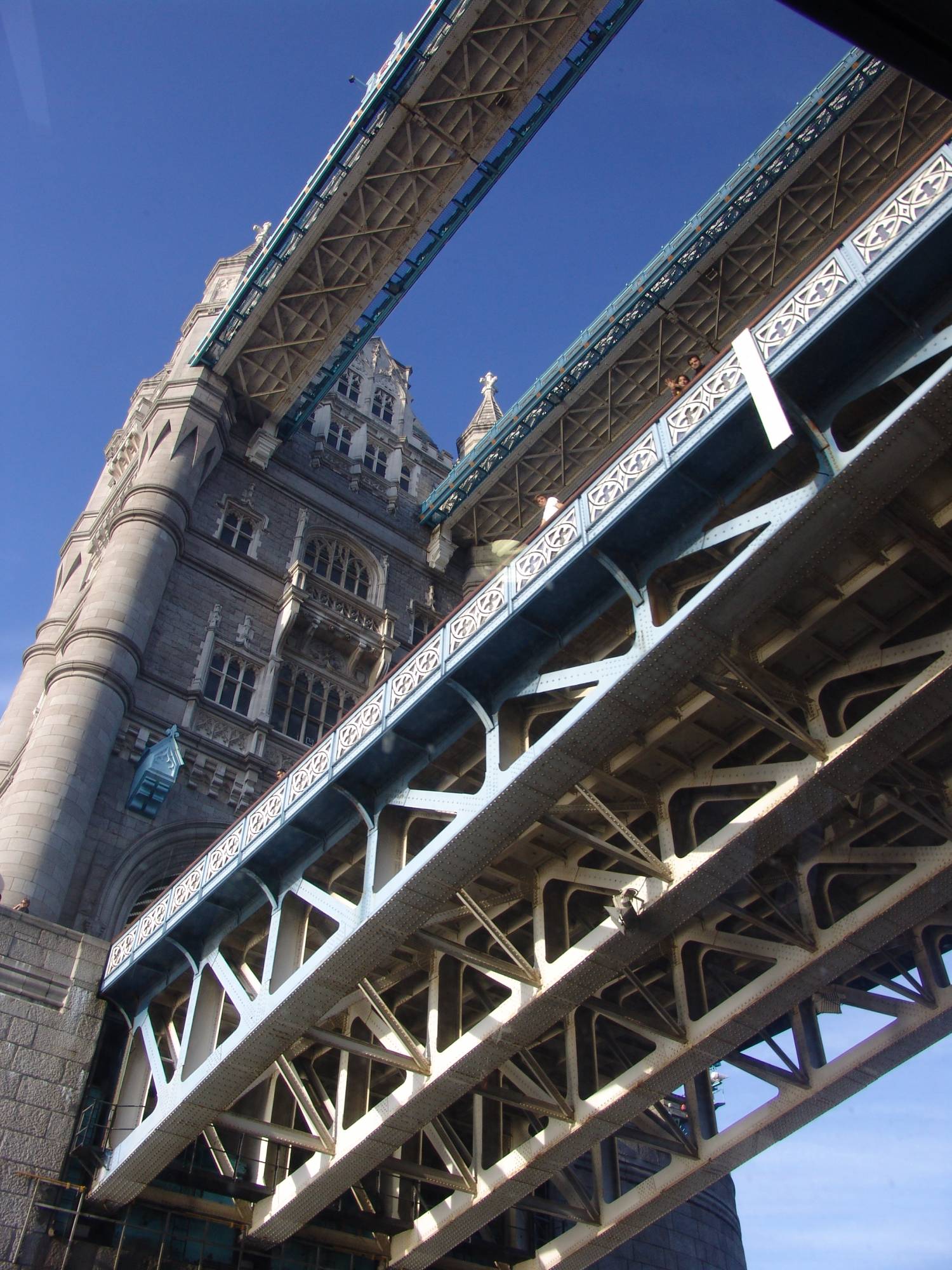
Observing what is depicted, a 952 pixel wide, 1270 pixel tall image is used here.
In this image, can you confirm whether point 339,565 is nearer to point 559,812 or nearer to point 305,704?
point 305,704

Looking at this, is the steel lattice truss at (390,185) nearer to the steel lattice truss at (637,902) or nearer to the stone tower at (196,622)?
the stone tower at (196,622)

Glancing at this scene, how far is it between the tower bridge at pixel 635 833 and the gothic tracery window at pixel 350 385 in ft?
97.3

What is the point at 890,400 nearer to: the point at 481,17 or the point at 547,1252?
the point at 547,1252

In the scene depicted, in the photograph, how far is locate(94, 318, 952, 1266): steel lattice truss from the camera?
43.3ft

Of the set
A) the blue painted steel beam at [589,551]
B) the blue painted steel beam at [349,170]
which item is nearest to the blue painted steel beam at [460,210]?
the blue painted steel beam at [349,170]

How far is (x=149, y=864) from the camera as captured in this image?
2480 cm

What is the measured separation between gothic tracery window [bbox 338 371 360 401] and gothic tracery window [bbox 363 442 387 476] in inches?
130

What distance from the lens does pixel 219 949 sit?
19312 millimetres

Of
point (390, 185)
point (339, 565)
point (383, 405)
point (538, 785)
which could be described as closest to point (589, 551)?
point (538, 785)

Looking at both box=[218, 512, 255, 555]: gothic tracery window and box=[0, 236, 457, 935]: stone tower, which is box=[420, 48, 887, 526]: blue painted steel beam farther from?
box=[218, 512, 255, 555]: gothic tracery window

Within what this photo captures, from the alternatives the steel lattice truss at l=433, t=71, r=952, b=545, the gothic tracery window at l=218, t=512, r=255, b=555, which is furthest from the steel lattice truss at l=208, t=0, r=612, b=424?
the steel lattice truss at l=433, t=71, r=952, b=545

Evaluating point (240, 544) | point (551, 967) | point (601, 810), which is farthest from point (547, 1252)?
point (240, 544)

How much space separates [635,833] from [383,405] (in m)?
33.4

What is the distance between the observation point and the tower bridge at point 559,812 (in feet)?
42.4
